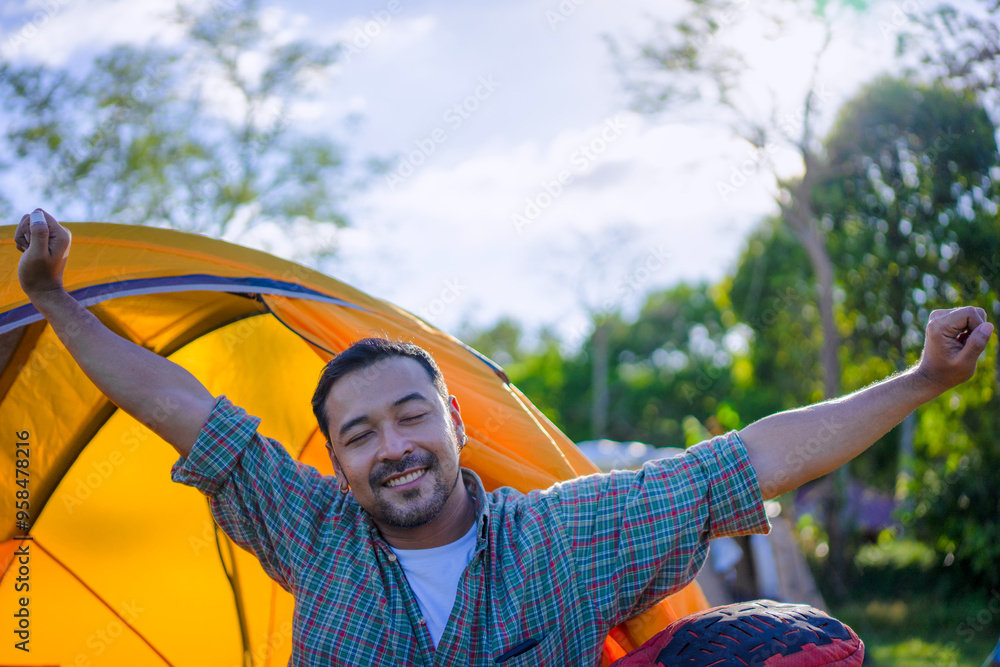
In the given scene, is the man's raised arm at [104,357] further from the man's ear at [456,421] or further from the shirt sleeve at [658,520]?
the shirt sleeve at [658,520]

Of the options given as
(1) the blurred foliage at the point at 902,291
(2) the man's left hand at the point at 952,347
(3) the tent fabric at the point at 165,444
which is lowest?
(1) the blurred foliage at the point at 902,291

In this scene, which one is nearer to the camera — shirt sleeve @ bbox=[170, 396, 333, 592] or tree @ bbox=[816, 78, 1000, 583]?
shirt sleeve @ bbox=[170, 396, 333, 592]

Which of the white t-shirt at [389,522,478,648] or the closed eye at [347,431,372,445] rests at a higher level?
the closed eye at [347,431,372,445]

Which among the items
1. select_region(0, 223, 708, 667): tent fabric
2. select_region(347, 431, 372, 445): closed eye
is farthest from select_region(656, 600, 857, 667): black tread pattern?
select_region(347, 431, 372, 445): closed eye

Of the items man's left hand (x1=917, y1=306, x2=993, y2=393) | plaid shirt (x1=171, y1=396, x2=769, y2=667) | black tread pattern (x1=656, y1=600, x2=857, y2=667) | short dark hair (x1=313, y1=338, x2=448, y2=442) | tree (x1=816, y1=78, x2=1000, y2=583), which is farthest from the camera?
tree (x1=816, y1=78, x2=1000, y2=583)

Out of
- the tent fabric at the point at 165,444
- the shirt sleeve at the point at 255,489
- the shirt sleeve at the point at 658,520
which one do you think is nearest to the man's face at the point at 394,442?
the shirt sleeve at the point at 255,489

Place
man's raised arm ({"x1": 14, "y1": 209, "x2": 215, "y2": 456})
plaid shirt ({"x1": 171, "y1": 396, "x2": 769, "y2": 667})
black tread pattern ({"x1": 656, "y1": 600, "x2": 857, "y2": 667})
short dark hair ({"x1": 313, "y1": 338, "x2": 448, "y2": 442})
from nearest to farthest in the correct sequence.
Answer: black tread pattern ({"x1": 656, "y1": 600, "x2": 857, "y2": 667}), plaid shirt ({"x1": 171, "y1": 396, "x2": 769, "y2": 667}), man's raised arm ({"x1": 14, "y1": 209, "x2": 215, "y2": 456}), short dark hair ({"x1": 313, "y1": 338, "x2": 448, "y2": 442})

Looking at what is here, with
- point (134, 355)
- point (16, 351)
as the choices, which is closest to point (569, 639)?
point (134, 355)

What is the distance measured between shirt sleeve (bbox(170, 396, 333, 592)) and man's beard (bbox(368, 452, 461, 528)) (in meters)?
0.23

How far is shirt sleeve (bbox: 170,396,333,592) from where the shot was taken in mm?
1817

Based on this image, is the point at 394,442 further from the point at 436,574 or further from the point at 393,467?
the point at 436,574

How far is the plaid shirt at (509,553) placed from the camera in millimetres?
1710

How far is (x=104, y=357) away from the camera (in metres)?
1.84

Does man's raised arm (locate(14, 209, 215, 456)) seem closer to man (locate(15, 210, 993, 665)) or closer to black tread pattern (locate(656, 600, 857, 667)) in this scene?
man (locate(15, 210, 993, 665))
